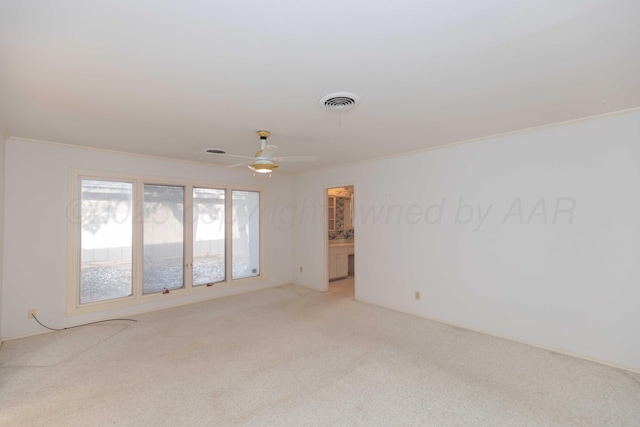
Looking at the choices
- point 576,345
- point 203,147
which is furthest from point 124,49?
point 576,345

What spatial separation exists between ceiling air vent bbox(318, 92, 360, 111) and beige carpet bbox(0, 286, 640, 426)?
2439 millimetres

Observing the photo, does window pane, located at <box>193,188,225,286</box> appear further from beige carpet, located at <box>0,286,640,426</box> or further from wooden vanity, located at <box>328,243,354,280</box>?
wooden vanity, located at <box>328,243,354,280</box>

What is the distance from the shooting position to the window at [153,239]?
420cm

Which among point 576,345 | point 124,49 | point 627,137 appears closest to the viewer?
point 124,49

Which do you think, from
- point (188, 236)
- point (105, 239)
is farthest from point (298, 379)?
point (105, 239)

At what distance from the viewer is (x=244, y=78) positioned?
84.4 inches

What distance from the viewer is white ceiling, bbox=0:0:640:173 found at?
148cm

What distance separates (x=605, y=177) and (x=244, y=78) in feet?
11.6

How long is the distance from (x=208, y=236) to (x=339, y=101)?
3.88 m

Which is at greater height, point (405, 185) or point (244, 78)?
point (244, 78)

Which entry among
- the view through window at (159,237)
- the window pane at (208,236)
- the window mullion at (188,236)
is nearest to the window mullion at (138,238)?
the view through window at (159,237)

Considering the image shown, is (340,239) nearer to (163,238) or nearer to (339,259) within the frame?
(339,259)

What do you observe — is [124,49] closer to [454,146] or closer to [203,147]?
[203,147]

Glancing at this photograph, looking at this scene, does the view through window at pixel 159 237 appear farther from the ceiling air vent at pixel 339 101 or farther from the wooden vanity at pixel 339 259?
the ceiling air vent at pixel 339 101
